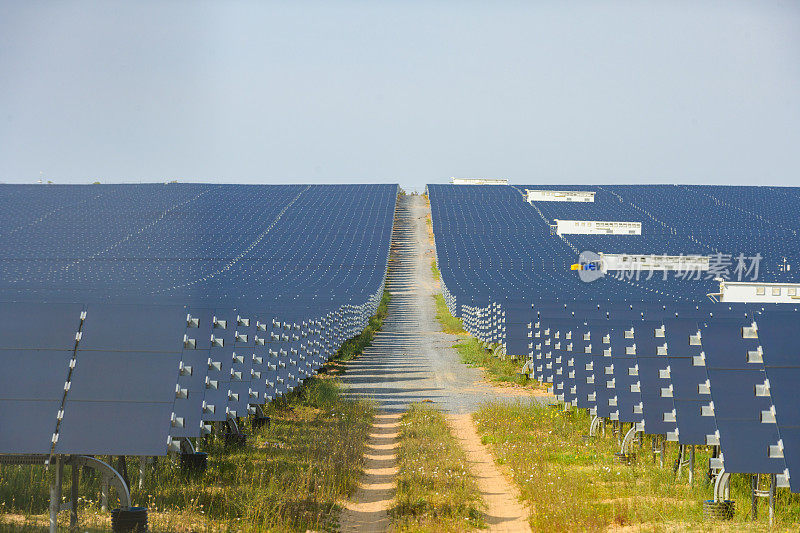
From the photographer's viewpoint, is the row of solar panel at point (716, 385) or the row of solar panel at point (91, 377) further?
the row of solar panel at point (716, 385)

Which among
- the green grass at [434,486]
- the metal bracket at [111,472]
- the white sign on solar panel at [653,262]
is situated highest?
the white sign on solar panel at [653,262]

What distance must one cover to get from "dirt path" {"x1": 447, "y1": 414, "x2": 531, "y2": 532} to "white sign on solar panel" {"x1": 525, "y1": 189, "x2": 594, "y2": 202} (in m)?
76.4

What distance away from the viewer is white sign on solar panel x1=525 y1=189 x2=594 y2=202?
9012 centimetres

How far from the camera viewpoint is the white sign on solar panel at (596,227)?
237ft

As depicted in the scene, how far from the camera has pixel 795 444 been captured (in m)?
8.41

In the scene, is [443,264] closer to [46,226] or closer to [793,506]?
[46,226]

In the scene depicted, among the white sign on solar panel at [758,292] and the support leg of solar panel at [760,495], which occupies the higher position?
the white sign on solar panel at [758,292]

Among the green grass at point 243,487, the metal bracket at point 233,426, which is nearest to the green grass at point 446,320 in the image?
the green grass at point 243,487

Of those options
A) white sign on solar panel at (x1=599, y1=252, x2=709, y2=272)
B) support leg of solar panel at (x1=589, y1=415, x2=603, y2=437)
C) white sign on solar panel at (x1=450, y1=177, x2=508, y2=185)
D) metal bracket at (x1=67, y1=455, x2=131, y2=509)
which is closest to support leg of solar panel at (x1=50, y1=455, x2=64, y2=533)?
metal bracket at (x1=67, y1=455, x2=131, y2=509)

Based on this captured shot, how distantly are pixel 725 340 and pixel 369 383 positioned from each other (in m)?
14.9

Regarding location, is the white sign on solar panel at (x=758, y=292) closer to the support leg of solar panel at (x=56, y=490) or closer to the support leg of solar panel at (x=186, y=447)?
the support leg of solar panel at (x=186, y=447)

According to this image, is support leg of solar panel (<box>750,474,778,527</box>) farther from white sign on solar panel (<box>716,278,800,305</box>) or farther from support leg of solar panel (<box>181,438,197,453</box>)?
white sign on solar panel (<box>716,278,800,305</box>)

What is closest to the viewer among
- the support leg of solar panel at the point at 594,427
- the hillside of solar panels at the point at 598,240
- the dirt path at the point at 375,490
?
the dirt path at the point at 375,490

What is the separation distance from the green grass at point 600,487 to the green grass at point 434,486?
27.2 inches
